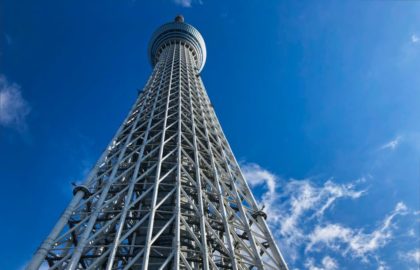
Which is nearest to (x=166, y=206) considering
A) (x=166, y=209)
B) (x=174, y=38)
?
(x=166, y=209)

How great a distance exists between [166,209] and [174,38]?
4502 cm

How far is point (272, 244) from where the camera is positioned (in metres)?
17.8

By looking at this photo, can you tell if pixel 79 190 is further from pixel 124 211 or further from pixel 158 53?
pixel 158 53

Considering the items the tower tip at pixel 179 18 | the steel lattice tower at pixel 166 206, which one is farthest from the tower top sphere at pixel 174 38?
the steel lattice tower at pixel 166 206

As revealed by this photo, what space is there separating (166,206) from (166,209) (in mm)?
191

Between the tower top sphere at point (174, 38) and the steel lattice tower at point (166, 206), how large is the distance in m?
26.3

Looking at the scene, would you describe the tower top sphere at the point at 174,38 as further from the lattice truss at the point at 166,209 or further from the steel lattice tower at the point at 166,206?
the lattice truss at the point at 166,209

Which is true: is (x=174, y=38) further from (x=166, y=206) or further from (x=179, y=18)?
(x=166, y=206)

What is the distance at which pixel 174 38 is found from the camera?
59.4 metres

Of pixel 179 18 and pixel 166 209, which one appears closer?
pixel 166 209

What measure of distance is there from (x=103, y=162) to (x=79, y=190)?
3.90 m

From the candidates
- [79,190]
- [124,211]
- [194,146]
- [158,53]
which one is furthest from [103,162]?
[158,53]

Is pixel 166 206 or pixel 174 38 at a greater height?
pixel 174 38

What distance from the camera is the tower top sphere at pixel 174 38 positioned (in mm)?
59562
